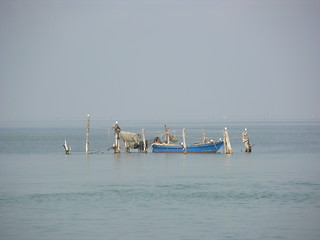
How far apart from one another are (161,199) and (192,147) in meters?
31.2

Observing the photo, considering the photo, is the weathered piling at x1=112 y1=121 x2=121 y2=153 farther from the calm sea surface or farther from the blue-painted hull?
the calm sea surface

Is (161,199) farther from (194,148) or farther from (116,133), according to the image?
(194,148)

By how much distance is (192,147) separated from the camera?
6912 centimetres

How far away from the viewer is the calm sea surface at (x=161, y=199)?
29.3m

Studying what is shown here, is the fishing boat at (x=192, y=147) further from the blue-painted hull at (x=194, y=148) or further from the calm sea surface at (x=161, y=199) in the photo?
the calm sea surface at (x=161, y=199)

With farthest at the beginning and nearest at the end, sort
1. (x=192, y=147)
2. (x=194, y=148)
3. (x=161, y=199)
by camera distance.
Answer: (x=192, y=147) → (x=194, y=148) → (x=161, y=199)

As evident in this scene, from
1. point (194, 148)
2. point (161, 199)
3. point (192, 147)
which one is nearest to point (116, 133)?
point (192, 147)

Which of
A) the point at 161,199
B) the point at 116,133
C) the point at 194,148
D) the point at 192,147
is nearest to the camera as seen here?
the point at 161,199

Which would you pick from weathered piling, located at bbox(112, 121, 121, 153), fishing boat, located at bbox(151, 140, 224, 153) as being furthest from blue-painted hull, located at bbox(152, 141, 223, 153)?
weathered piling, located at bbox(112, 121, 121, 153)

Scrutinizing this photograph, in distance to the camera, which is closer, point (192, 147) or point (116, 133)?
point (116, 133)

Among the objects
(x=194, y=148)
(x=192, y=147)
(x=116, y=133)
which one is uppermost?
(x=116, y=133)

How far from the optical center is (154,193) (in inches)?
1606

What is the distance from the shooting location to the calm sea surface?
29.3m

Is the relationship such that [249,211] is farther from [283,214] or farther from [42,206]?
[42,206]
